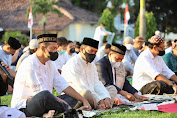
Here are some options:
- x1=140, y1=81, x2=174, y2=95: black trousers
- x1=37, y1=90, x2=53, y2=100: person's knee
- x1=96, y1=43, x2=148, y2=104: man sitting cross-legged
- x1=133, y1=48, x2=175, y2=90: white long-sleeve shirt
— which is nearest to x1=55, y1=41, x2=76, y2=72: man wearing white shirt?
x1=133, y1=48, x2=175, y2=90: white long-sleeve shirt

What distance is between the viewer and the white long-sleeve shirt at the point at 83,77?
247 inches

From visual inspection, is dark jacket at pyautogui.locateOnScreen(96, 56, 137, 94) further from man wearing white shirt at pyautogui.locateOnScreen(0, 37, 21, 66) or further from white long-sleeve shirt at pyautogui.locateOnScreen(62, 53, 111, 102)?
man wearing white shirt at pyautogui.locateOnScreen(0, 37, 21, 66)

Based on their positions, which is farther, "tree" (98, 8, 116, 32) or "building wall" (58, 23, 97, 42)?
"building wall" (58, 23, 97, 42)

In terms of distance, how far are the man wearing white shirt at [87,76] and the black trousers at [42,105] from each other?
3.99ft

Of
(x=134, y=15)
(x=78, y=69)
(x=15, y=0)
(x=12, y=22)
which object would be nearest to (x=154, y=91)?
(x=78, y=69)

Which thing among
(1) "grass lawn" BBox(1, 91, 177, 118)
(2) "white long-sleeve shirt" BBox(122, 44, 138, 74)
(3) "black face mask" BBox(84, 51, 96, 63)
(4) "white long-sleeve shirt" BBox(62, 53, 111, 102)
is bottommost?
(1) "grass lawn" BBox(1, 91, 177, 118)

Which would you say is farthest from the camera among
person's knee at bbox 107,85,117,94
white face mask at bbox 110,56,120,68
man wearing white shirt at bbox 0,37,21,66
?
man wearing white shirt at bbox 0,37,21,66

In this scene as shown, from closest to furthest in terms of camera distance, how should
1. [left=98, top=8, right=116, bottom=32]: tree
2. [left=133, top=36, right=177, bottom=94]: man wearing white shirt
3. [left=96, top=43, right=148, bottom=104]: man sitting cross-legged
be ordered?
[left=96, top=43, right=148, bottom=104]: man sitting cross-legged, [left=133, top=36, right=177, bottom=94]: man wearing white shirt, [left=98, top=8, right=116, bottom=32]: tree

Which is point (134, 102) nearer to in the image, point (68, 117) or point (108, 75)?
point (108, 75)

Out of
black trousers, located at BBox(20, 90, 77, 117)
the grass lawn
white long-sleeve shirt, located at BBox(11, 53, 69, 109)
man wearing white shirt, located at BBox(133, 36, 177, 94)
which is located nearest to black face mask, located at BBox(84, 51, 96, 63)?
the grass lawn

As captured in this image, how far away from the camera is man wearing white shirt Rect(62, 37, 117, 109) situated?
6227 mm

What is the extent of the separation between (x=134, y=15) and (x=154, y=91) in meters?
30.3

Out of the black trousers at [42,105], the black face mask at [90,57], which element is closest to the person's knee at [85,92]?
the black face mask at [90,57]

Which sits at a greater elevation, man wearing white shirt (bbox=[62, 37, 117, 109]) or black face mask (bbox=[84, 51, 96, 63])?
black face mask (bbox=[84, 51, 96, 63])
